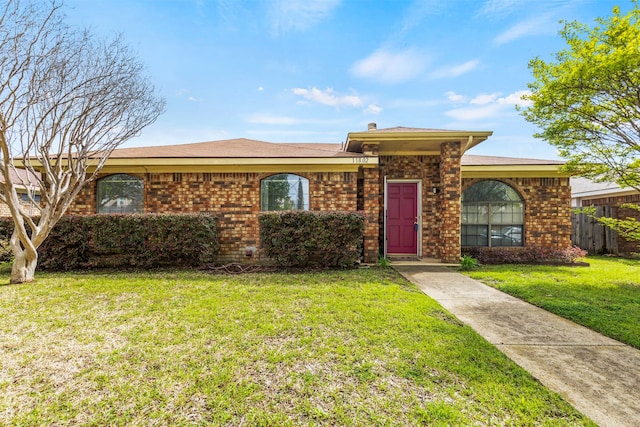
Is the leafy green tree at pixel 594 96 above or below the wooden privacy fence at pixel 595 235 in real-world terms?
above

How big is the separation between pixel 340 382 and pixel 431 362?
90 centimetres

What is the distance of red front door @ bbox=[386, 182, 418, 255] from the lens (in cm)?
861

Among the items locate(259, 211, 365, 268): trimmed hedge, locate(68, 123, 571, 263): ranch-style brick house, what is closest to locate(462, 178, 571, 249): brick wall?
locate(68, 123, 571, 263): ranch-style brick house

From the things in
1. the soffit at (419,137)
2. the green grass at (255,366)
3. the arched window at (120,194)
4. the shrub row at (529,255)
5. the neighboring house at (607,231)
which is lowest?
the green grass at (255,366)

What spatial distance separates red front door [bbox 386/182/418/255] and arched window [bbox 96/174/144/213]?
7.18 metres

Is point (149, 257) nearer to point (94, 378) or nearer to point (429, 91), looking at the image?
point (94, 378)

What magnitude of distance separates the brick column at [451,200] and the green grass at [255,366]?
383 cm

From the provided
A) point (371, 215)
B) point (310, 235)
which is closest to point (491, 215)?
point (371, 215)

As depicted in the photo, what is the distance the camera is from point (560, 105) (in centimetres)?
627

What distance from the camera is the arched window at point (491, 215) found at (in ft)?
29.6

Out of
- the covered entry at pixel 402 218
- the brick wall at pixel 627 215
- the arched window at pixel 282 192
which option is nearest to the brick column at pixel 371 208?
the covered entry at pixel 402 218

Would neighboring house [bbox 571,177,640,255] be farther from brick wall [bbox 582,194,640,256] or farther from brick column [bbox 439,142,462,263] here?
brick column [bbox 439,142,462,263]

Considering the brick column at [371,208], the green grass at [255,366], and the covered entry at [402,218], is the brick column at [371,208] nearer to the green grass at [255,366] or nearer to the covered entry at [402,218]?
the covered entry at [402,218]

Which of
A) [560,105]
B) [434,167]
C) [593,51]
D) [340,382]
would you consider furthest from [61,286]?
[593,51]
